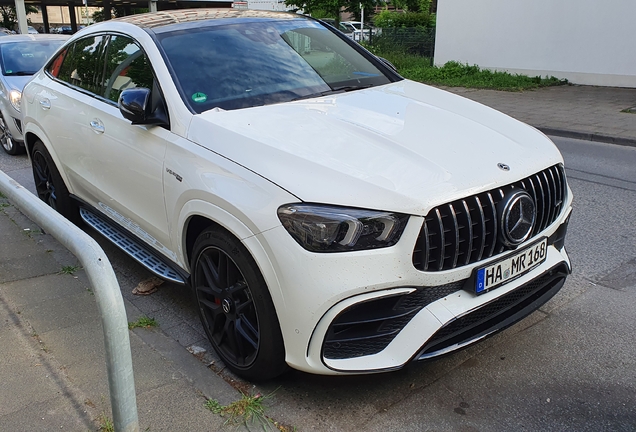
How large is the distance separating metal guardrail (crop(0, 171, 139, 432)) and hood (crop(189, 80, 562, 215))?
860 millimetres

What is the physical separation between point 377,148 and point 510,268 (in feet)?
2.74

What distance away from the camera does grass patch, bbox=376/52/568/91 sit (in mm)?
15531

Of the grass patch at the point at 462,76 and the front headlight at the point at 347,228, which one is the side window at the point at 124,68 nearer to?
the front headlight at the point at 347,228

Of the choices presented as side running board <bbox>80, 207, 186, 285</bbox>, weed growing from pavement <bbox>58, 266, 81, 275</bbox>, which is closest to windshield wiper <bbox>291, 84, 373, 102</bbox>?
side running board <bbox>80, 207, 186, 285</bbox>

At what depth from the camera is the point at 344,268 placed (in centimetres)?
244

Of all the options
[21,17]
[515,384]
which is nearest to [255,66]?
[515,384]

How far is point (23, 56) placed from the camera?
9.27m

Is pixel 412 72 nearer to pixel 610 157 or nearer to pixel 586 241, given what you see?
pixel 610 157

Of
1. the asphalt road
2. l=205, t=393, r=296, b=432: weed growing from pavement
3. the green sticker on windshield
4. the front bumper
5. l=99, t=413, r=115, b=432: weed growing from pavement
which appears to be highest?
the green sticker on windshield

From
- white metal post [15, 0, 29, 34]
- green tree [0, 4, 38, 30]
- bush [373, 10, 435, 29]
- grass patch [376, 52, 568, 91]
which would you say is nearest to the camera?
grass patch [376, 52, 568, 91]

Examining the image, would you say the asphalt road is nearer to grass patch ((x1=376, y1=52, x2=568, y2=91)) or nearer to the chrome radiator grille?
the chrome radiator grille

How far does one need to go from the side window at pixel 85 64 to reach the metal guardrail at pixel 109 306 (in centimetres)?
232

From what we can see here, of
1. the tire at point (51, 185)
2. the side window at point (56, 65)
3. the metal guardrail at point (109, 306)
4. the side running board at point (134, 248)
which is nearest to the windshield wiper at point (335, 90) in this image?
the side running board at point (134, 248)

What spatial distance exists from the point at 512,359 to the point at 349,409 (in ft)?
3.22
